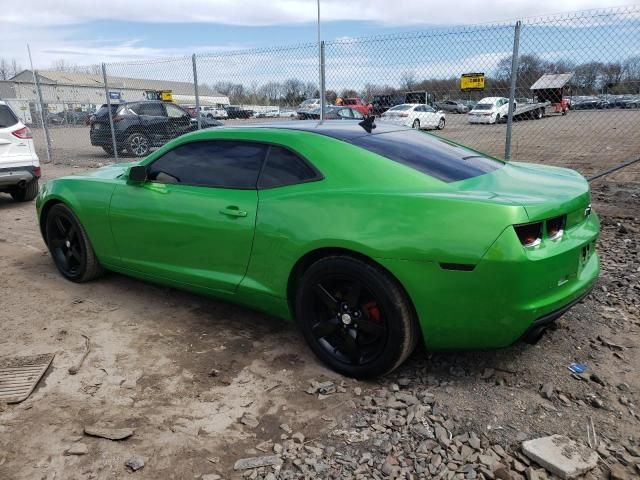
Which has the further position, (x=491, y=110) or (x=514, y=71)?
(x=491, y=110)

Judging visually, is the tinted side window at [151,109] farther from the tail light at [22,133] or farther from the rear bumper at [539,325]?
the rear bumper at [539,325]

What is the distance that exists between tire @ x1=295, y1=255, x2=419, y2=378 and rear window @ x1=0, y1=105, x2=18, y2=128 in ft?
22.9

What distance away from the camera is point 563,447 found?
2238 millimetres

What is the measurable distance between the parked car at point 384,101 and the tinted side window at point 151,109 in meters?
6.58

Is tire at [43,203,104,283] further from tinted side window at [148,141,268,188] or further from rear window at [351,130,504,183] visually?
rear window at [351,130,504,183]

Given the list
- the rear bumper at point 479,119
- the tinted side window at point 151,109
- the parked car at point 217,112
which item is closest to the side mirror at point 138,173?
the rear bumper at point 479,119

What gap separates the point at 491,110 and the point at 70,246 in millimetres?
6669

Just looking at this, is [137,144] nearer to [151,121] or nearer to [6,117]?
[151,121]

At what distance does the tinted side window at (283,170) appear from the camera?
303cm

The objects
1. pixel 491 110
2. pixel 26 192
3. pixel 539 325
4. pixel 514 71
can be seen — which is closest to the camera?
pixel 539 325

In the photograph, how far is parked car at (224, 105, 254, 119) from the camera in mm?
16141

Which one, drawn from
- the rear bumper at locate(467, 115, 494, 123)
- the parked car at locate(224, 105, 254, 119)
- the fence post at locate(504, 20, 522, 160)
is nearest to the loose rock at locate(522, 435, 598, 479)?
the fence post at locate(504, 20, 522, 160)

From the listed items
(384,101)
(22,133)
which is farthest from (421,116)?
(22,133)

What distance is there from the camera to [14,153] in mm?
7758
